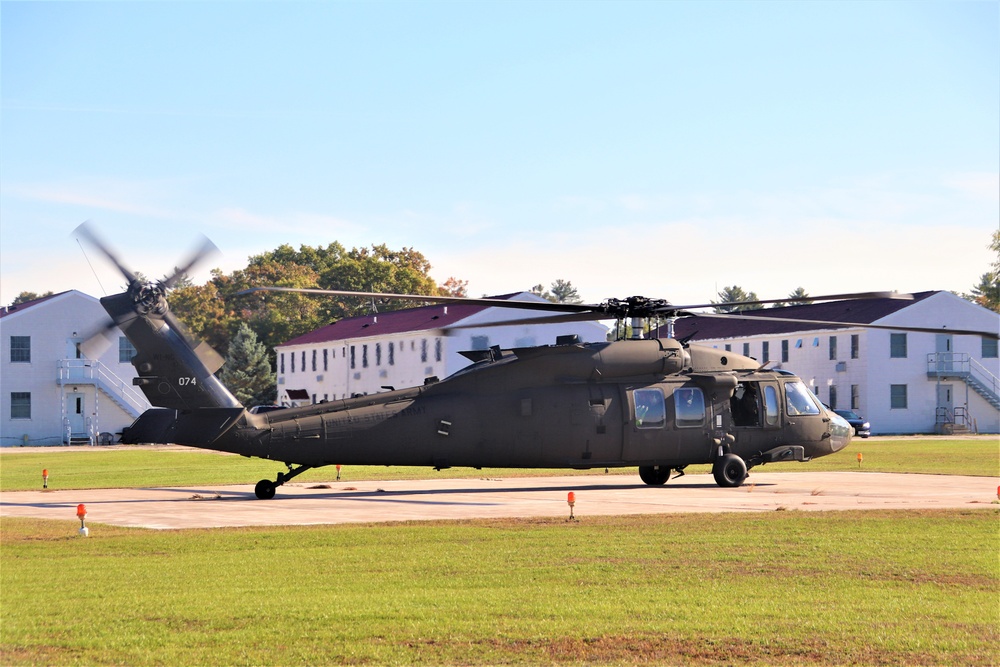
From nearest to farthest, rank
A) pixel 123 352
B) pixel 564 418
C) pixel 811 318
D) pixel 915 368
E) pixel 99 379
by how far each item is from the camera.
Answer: pixel 564 418 → pixel 811 318 → pixel 99 379 → pixel 123 352 → pixel 915 368

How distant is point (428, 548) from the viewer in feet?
63.2

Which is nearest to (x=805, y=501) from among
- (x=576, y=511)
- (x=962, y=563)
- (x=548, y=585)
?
(x=576, y=511)

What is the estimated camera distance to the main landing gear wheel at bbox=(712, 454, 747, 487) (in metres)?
31.1

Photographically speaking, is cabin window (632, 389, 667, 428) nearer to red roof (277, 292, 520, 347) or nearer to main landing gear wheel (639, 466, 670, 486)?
A: main landing gear wheel (639, 466, 670, 486)

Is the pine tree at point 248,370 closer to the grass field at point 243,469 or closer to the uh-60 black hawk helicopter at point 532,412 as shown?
the grass field at point 243,469

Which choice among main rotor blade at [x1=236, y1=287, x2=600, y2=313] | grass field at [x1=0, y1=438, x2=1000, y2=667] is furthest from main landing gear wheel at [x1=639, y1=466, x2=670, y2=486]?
grass field at [x1=0, y1=438, x2=1000, y2=667]

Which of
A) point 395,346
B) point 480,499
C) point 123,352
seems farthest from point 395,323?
point 480,499

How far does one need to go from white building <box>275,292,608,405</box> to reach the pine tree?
2.04 meters

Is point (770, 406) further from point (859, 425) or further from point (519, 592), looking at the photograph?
point (859, 425)

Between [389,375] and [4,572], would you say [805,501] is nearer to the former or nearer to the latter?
[4,572]

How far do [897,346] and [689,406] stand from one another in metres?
59.3

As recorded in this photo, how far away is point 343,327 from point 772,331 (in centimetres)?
3754

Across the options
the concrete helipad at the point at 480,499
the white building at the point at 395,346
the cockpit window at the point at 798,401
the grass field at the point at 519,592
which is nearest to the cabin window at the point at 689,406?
the concrete helipad at the point at 480,499

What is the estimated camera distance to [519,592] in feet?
48.9
